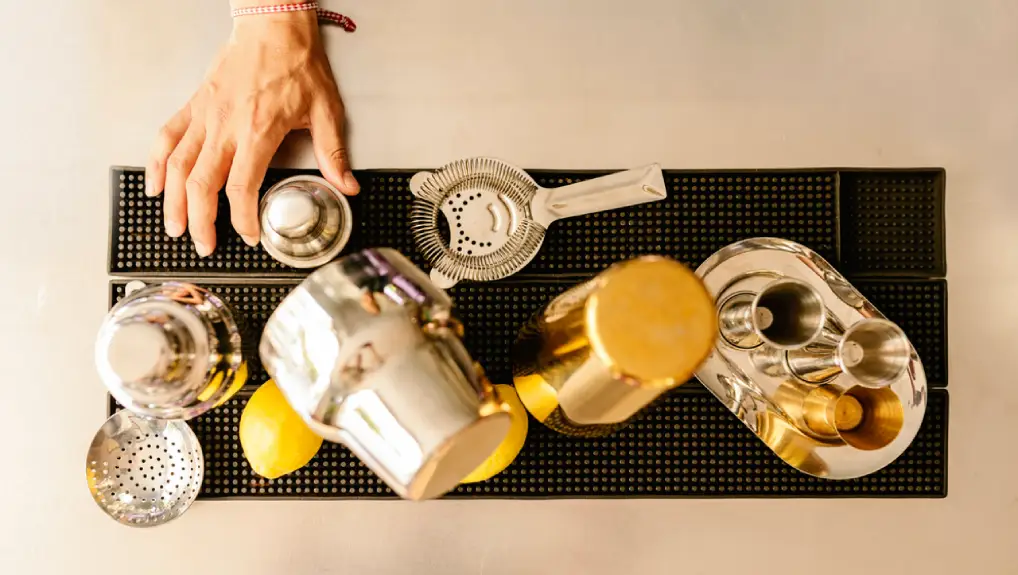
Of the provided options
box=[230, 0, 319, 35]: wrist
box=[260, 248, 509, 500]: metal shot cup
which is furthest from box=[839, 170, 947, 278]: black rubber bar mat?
box=[230, 0, 319, 35]: wrist

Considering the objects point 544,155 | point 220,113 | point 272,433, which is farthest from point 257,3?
point 272,433

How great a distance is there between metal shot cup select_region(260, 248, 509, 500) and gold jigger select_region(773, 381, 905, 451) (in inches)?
13.2

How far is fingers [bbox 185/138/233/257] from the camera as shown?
649mm

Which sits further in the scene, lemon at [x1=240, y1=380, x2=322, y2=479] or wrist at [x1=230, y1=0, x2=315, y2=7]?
wrist at [x1=230, y1=0, x2=315, y2=7]

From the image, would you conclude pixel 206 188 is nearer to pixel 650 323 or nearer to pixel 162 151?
pixel 162 151

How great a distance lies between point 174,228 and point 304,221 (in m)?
0.16

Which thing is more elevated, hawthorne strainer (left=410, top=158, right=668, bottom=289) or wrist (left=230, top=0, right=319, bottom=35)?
wrist (left=230, top=0, right=319, bottom=35)

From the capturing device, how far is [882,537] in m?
0.72

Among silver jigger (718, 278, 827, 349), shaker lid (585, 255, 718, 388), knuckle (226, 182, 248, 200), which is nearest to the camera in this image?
shaker lid (585, 255, 718, 388)

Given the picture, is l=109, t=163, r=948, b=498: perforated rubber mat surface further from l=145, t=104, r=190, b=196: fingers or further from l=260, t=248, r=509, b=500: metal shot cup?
l=260, t=248, r=509, b=500: metal shot cup

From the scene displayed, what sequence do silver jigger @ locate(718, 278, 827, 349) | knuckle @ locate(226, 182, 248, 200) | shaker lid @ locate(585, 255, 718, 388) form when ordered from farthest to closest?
knuckle @ locate(226, 182, 248, 200), silver jigger @ locate(718, 278, 827, 349), shaker lid @ locate(585, 255, 718, 388)

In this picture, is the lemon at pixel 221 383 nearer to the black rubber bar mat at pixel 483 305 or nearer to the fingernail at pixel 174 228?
the black rubber bar mat at pixel 483 305

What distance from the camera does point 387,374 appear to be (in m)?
0.40

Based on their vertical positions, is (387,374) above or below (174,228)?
below
